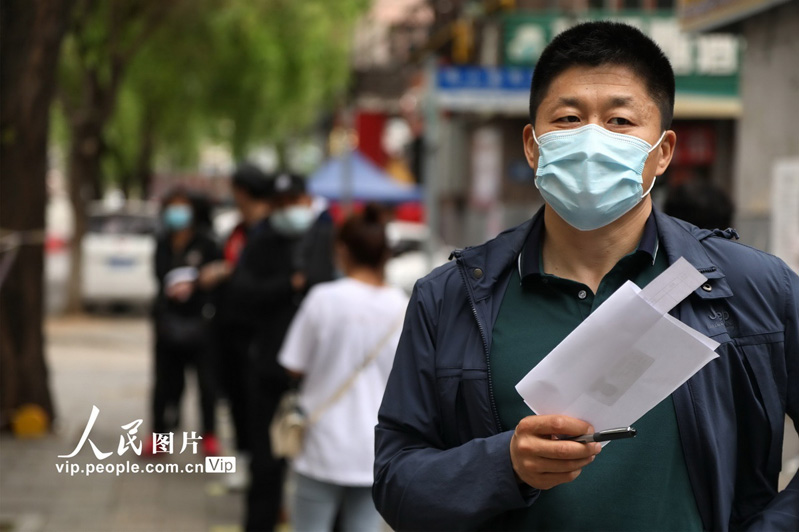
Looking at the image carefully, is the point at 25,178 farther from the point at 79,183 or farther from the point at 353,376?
the point at 79,183

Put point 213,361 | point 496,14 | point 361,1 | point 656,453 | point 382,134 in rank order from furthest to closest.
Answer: point 382,134 < point 496,14 < point 361,1 < point 213,361 < point 656,453

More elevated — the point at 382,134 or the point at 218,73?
the point at 218,73

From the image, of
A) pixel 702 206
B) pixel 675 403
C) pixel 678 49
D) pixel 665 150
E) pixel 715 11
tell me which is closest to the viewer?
pixel 675 403

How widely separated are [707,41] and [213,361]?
1727 cm

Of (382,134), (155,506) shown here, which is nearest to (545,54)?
(155,506)

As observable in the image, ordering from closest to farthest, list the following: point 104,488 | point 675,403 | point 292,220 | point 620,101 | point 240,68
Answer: point 675,403 < point 620,101 < point 292,220 < point 104,488 < point 240,68

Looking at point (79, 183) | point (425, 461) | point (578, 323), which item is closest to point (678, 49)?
point (79, 183)

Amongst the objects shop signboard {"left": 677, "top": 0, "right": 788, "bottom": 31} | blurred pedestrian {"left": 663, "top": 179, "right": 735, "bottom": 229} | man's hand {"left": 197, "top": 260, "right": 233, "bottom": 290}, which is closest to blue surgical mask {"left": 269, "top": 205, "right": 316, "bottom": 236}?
man's hand {"left": 197, "top": 260, "right": 233, "bottom": 290}

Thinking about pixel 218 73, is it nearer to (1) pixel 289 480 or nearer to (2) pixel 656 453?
(1) pixel 289 480

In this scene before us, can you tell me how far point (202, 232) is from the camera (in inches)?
345

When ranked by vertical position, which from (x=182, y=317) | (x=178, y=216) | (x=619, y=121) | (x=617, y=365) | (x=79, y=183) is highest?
(x=619, y=121)

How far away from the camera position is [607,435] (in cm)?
210

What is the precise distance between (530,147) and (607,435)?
713 millimetres

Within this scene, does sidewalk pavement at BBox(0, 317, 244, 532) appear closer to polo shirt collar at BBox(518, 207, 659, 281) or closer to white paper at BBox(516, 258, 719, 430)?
polo shirt collar at BBox(518, 207, 659, 281)
